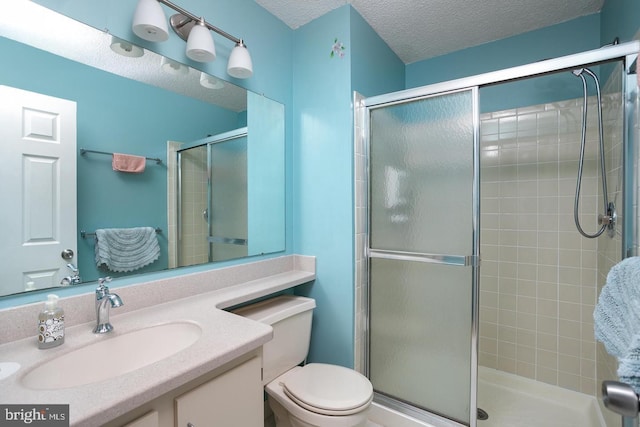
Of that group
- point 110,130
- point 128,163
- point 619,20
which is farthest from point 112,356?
point 619,20

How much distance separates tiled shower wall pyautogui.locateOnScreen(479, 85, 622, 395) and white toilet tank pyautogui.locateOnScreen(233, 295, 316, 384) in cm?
148

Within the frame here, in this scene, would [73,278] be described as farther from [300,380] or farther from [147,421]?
[300,380]

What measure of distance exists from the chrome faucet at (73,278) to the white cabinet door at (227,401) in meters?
0.63

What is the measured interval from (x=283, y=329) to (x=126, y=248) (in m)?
0.81

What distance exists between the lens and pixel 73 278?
107 centimetres

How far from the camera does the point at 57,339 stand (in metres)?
0.90

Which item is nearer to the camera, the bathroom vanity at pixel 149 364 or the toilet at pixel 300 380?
the bathroom vanity at pixel 149 364

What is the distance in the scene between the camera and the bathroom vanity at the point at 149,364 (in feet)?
2.19

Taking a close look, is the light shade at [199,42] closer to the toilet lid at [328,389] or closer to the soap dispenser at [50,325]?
the soap dispenser at [50,325]

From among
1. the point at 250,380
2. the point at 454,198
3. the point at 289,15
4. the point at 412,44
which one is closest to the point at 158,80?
the point at 289,15

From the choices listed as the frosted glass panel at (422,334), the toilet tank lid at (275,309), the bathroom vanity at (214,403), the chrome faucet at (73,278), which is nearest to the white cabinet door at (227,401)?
the bathroom vanity at (214,403)

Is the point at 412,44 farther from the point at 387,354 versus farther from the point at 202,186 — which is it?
the point at 387,354

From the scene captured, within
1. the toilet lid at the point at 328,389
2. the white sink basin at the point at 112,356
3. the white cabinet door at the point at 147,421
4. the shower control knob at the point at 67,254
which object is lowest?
the toilet lid at the point at 328,389

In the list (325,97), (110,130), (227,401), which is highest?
(325,97)
